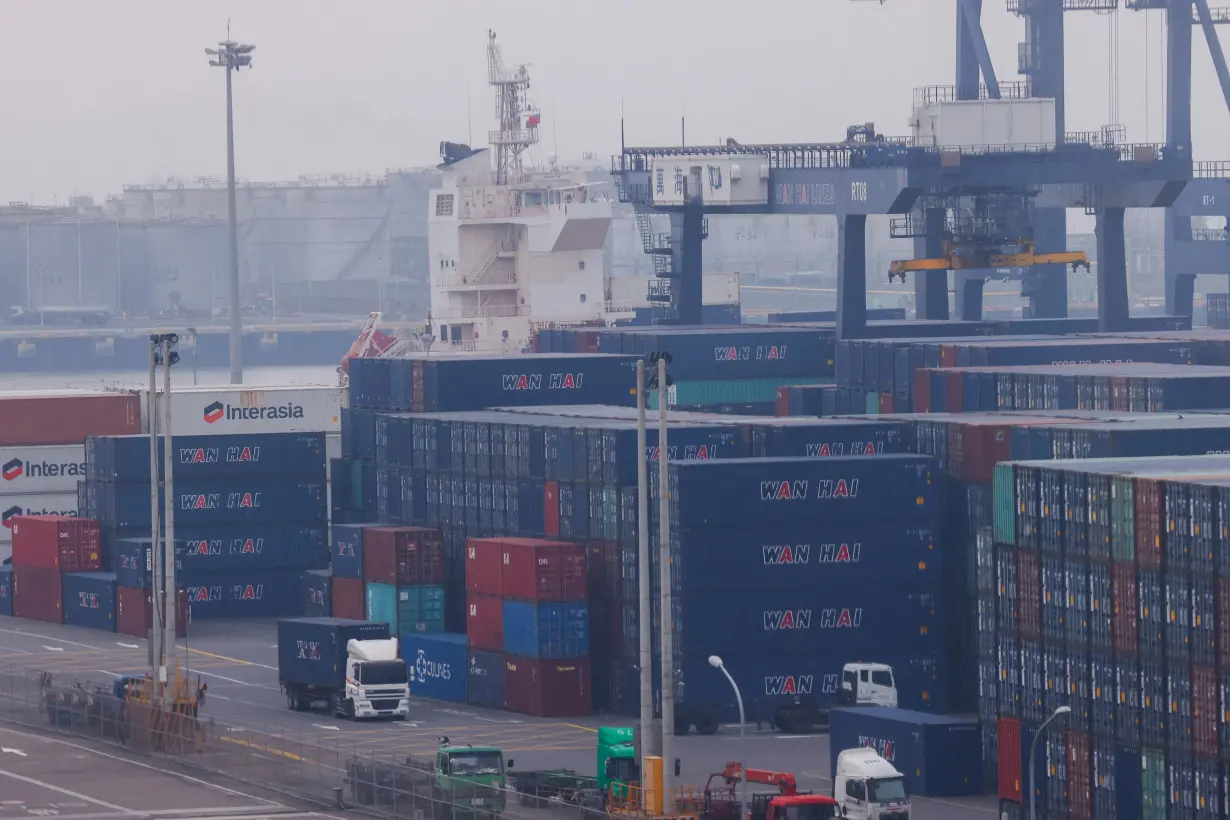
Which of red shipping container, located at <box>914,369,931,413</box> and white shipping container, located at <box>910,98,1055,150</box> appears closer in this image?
red shipping container, located at <box>914,369,931,413</box>

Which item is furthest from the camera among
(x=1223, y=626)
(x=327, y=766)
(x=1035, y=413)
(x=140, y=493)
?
(x=140, y=493)

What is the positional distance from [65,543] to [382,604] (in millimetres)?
16611

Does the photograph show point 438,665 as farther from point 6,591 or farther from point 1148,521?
Result: point 6,591

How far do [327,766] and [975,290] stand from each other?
237 ft

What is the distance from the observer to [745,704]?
5106 centimetres

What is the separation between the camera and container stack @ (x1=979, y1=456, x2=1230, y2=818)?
35.4m

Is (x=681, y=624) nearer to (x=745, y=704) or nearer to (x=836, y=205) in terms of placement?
(x=745, y=704)

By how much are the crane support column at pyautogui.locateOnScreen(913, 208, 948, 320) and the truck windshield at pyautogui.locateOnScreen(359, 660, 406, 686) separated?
123 ft

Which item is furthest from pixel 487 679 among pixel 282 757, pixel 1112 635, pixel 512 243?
pixel 512 243

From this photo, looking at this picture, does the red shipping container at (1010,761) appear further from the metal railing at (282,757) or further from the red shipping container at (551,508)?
the red shipping container at (551,508)

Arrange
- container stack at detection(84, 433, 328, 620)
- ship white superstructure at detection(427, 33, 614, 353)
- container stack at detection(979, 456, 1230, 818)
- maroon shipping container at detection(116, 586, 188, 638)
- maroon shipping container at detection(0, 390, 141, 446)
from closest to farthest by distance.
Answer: container stack at detection(979, 456, 1230, 818) < maroon shipping container at detection(116, 586, 188, 638) < container stack at detection(84, 433, 328, 620) < maroon shipping container at detection(0, 390, 141, 446) < ship white superstructure at detection(427, 33, 614, 353)

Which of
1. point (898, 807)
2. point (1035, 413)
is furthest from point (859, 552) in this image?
point (898, 807)

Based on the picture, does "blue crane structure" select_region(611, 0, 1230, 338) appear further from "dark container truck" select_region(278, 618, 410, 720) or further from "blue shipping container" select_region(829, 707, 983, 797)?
"blue shipping container" select_region(829, 707, 983, 797)

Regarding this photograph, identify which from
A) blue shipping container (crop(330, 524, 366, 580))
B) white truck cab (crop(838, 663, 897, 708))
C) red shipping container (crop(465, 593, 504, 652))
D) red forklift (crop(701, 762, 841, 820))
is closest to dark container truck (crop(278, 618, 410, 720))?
red shipping container (crop(465, 593, 504, 652))
